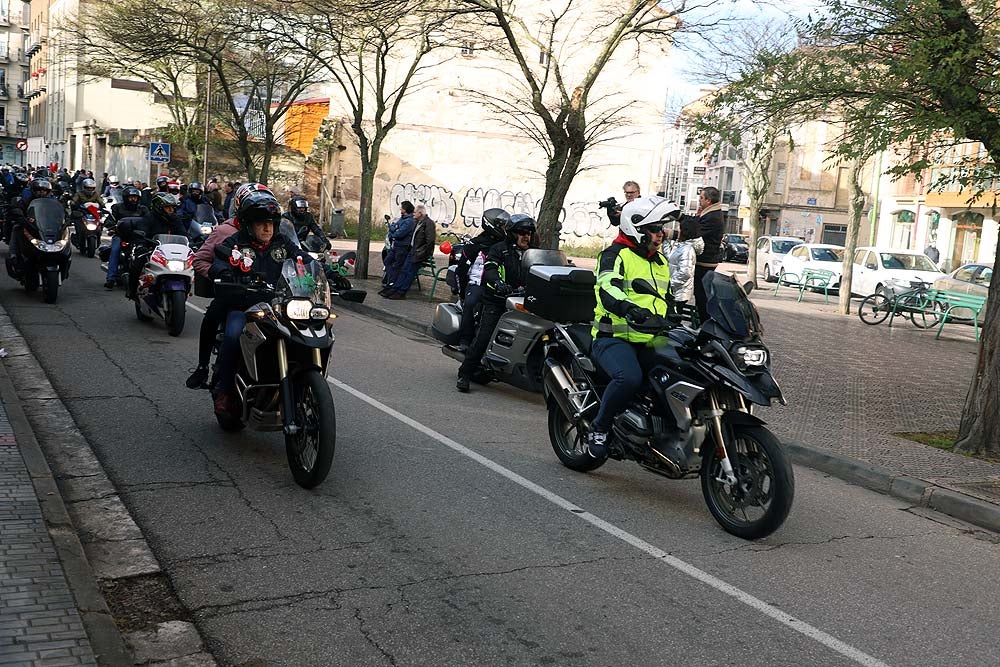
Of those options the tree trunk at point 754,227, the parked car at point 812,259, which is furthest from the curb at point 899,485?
the parked car at point 812,259

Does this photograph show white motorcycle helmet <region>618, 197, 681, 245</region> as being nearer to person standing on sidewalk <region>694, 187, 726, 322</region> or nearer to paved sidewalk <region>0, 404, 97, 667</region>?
paved sidewalk <region>0, 404, 97, 667</region>

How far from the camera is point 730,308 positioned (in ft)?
18.9

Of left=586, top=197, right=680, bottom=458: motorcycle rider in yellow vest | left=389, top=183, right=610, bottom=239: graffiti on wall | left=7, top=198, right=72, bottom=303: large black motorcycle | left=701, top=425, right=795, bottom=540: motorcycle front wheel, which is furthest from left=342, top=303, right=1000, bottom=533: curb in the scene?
left=389, top=183, right=610, bottom=239: graffiti on wall

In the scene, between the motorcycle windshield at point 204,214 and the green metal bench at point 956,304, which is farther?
the green metal bench at point 956,304

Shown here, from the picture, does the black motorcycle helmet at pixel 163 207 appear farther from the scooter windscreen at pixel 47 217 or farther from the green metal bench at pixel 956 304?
the green metal bench at pixel 956 304

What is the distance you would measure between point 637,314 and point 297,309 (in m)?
1.99

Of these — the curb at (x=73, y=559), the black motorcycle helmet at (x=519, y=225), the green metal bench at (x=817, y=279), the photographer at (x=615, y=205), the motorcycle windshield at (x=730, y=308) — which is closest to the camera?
the curb at (x=73, y=559)

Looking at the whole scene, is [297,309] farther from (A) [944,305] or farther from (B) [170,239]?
(A) [944,305]

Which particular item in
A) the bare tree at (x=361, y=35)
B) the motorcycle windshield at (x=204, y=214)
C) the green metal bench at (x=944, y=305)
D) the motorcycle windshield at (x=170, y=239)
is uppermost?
the bare tree at (x=361, y=35)

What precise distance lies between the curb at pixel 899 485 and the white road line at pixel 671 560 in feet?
8.37

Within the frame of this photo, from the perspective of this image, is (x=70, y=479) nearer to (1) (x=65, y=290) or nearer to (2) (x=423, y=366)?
(2) (x=423, y=366)

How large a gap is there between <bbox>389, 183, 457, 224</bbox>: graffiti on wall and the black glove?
38198 millimetres

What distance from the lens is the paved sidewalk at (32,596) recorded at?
11.7 ft

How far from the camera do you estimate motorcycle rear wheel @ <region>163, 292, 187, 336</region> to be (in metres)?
11.8
